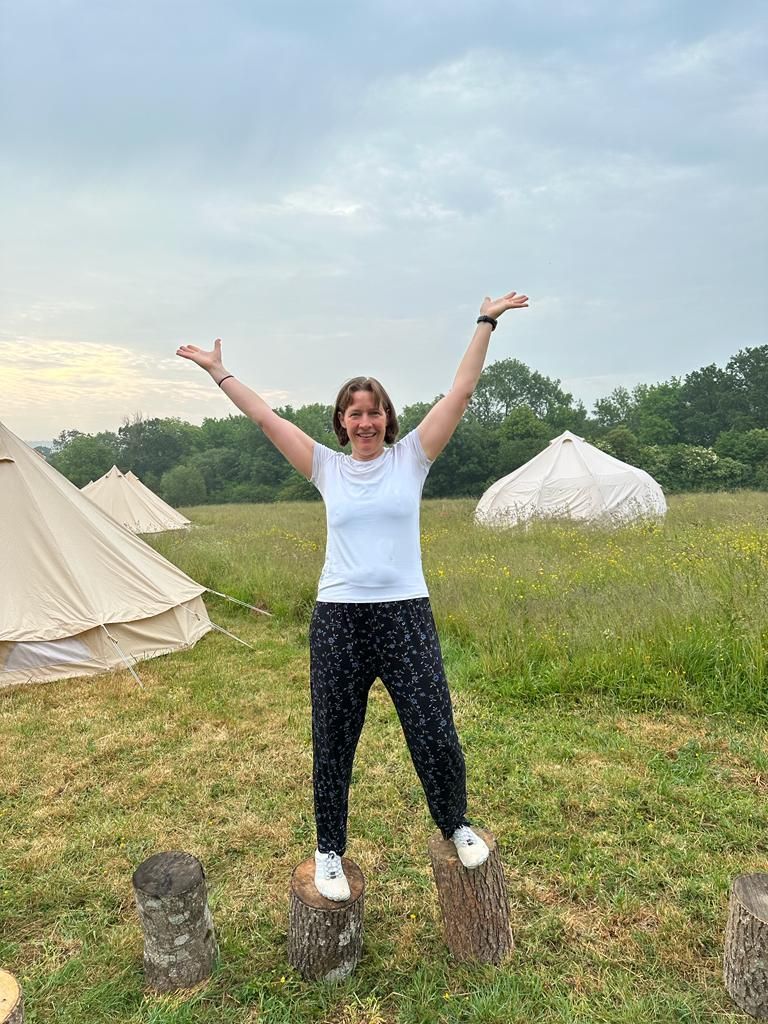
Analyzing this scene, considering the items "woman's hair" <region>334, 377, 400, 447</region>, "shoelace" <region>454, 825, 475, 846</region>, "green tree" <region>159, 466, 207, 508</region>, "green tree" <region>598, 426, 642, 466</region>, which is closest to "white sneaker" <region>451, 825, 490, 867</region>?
"shoelace" <region>454, 825, 475, 846</region>


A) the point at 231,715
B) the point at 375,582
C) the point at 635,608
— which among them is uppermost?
the point at 375,582

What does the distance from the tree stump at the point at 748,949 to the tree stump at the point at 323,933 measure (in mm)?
1179

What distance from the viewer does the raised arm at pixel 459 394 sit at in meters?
1.96

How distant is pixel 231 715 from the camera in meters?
4.34

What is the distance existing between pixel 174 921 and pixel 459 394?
193 centimetres

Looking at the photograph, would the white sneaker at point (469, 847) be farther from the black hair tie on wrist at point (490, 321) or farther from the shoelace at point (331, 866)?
the black hair tie on wrist at point (490, 321)

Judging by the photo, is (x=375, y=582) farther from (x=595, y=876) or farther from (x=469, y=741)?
(x=469, y=741)

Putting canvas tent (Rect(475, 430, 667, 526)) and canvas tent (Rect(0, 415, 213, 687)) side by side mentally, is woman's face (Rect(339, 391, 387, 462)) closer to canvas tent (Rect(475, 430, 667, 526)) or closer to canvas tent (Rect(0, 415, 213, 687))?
canvas tent (Rect(0, 415, 213, 687))

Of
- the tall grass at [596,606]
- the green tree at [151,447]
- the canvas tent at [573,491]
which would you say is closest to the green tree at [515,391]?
the green tree at [151,447]

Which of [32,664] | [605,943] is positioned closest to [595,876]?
[605,943]

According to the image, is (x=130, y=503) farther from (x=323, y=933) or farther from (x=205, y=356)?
(x=323, y=933)

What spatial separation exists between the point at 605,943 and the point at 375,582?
5.16 ft

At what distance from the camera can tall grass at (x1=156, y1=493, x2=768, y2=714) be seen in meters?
4.09

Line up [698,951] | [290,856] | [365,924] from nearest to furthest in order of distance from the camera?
1. [698,951]
2. [365,924]
3. [290,856]
